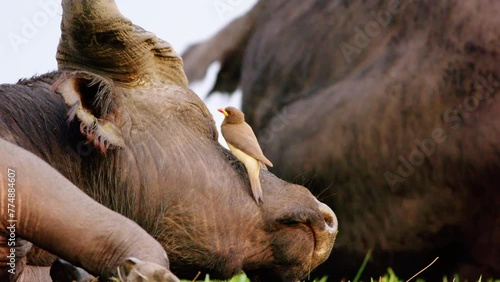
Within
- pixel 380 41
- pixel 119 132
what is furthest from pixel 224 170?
pixel 380 41

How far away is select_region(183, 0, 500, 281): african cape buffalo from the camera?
7.52 m

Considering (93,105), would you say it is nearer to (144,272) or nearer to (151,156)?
(151,156)

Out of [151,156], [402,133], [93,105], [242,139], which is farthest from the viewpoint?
[402,133]

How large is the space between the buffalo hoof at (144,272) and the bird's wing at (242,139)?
3.77 feet

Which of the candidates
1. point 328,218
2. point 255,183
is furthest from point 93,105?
point 328,218

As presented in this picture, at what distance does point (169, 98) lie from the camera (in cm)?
443

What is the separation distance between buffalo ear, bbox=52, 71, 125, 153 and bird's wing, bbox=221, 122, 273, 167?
0.46 m

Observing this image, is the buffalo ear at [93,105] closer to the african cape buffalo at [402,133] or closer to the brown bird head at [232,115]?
the brown bird head at [232,115]

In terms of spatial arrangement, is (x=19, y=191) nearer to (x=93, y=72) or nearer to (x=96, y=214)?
(x=96, y=214)

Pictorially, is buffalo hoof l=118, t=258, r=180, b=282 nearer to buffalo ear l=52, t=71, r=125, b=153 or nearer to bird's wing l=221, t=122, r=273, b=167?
buffalo ear l=52, t=71, r=125, b=153

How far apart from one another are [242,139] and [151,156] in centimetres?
38

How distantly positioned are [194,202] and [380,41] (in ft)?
15.1

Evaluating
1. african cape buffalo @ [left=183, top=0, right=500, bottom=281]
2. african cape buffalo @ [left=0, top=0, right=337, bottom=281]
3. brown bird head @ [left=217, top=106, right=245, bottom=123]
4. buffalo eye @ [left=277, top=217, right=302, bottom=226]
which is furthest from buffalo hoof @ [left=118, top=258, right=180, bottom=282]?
african cape buffalo @ [left=183, top=0, right=500, bottom=281]

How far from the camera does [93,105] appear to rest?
408cm
